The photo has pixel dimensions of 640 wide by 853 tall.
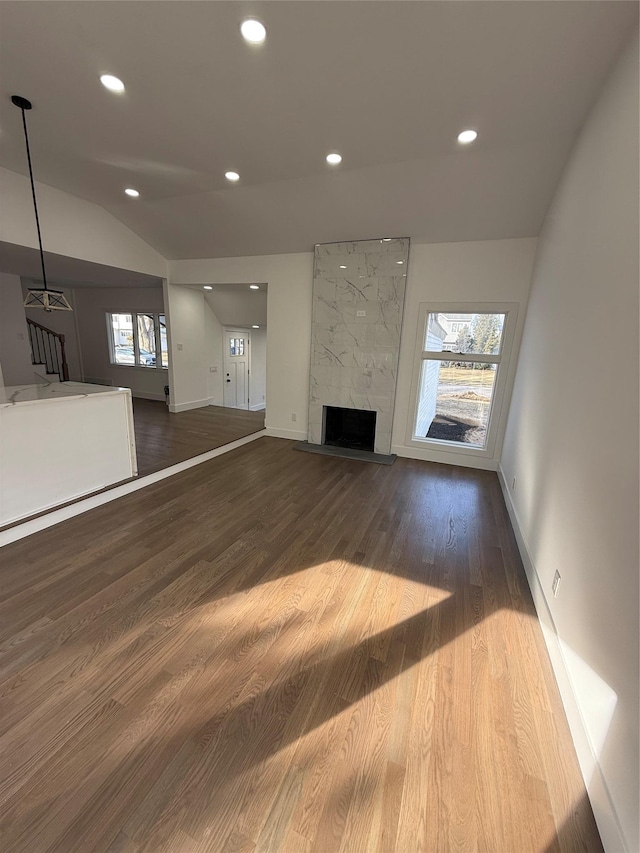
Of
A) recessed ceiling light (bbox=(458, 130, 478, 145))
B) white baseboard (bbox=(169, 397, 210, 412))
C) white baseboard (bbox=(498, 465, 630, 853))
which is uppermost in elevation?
recessed ceiling light (bbox=(458, 130, 478, 145))

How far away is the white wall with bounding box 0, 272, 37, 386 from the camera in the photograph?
6109mm

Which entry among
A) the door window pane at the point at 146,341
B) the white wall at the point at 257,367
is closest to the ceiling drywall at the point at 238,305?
the white wall at the point at 257,367

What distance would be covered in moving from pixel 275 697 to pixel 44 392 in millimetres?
3054

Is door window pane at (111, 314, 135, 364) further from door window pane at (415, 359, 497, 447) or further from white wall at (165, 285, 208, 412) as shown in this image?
door window pane at (415, 359, 497, 447)

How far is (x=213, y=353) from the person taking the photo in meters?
7.39

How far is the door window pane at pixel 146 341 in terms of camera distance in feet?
25.2

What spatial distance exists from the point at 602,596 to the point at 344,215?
14.7 ft

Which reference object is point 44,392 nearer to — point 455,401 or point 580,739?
point 580,739

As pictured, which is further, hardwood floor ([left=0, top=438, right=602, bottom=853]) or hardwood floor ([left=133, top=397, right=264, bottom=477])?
hardwood floor ([left=133, top=397, right=264, bottom=477])

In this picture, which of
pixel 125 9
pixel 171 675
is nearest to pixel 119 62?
pixel 125 9

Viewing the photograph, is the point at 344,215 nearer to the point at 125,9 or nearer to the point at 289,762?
the point at 125,9

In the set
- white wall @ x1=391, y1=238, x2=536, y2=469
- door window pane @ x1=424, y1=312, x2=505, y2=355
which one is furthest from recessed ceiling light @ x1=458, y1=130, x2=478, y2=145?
Result: door window pane @ x1=424, y1=312, x2=505, y2=355

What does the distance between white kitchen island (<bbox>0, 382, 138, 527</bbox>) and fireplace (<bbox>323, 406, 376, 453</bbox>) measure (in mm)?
2946

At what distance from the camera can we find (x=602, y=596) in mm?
1385
